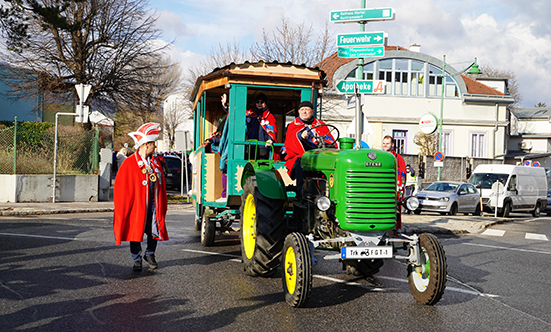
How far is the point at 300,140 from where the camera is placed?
7441mm

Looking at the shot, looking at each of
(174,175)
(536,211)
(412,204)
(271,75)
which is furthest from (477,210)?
(412,204)

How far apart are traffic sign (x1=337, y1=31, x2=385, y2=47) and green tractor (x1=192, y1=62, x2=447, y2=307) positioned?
10.2ft

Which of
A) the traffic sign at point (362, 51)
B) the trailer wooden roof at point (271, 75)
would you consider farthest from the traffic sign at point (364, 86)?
the trailer wooden roof at point (271, 75)

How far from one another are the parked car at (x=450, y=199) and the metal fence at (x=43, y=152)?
12.2m

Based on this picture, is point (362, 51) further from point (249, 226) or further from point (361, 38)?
point (249, 226)

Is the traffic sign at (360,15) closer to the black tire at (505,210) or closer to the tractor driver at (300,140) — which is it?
the tractor driver at (300,140)

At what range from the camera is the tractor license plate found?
5645 mm

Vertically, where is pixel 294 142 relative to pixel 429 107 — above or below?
below

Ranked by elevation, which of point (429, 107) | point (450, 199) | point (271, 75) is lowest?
point (450, 199)

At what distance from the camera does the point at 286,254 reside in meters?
6.03

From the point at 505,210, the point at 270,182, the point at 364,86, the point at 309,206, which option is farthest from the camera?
the point at 505,210

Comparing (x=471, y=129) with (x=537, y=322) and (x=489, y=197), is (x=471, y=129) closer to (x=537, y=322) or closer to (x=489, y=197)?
(x=489, y=197)

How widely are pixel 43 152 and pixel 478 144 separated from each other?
34.3 meters

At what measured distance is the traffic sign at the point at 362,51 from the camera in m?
11.4
